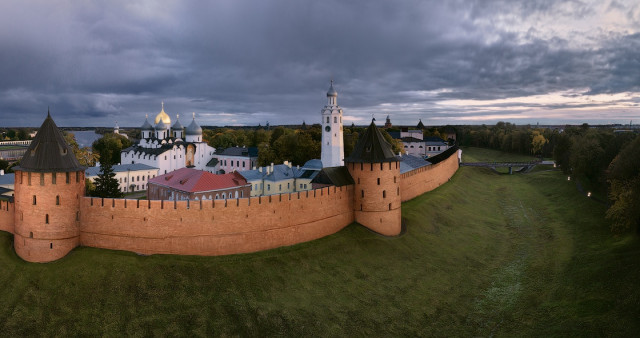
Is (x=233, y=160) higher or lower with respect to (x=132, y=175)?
higher

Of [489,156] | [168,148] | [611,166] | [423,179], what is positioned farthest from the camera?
[489,156]

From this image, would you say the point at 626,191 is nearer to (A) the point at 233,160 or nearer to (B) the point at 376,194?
(B) the point at 376,194

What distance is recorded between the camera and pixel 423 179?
42719 millimetres

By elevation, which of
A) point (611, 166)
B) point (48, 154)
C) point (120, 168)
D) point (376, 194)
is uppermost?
point (48, 154)

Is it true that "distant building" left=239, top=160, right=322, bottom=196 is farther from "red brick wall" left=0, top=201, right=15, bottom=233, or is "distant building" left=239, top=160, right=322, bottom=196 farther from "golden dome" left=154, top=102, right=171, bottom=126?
"golden dome" left=154, top=102, right=171, bottom=126

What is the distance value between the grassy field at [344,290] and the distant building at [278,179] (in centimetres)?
1764

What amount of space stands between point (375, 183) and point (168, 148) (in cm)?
4173

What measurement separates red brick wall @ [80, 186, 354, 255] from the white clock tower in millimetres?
22753

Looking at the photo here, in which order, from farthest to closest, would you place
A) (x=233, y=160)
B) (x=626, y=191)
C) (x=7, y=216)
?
(x=233, y=160), (x=626, y=191), (x=7, y=216)

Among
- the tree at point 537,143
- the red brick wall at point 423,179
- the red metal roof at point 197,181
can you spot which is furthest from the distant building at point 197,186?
the tree at point 537,143

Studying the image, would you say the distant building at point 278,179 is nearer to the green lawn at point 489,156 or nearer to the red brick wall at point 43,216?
the red brick wall at point 43,216

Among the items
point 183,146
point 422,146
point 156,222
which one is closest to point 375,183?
point 156,222

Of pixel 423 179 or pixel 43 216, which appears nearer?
pixel 43 216

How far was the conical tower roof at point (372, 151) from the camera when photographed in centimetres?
2684
